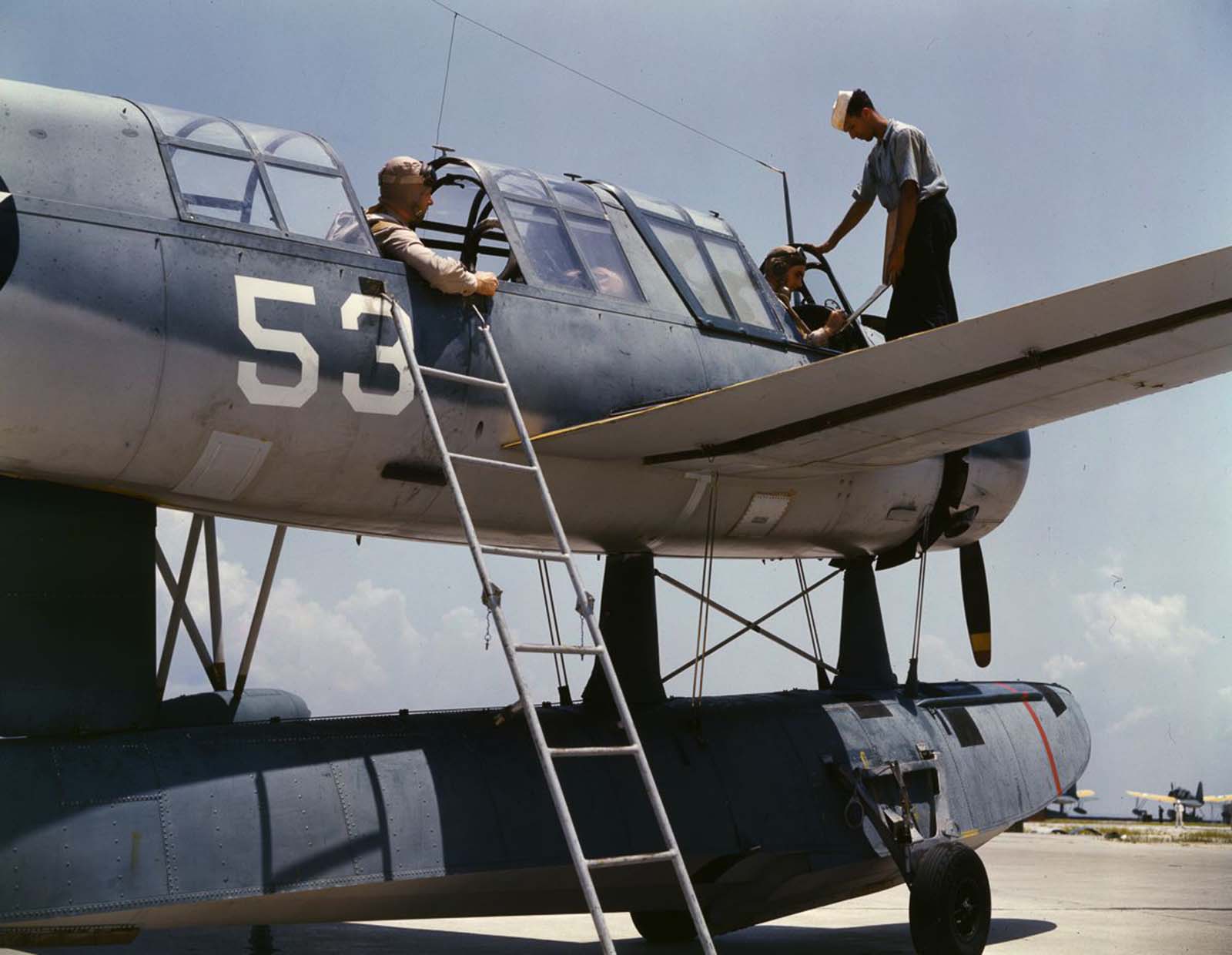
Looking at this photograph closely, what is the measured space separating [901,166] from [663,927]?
6.87 meters

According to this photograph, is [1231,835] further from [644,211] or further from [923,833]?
[644,211]

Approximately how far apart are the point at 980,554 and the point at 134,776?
826 centimetres

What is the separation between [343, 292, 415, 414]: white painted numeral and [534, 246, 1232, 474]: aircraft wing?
0.99 m

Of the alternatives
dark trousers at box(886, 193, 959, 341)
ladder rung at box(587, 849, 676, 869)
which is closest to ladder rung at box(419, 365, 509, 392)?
ladder rung at box(587, 849, 676, 869)

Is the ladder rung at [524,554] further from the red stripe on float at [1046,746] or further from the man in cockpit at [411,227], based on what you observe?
the red stripe on float at [1046,746]

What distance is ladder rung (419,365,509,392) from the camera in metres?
7.98

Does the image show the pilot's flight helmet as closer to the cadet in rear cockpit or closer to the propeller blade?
the cadet in rear cockpit

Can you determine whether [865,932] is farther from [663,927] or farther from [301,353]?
[301,353]

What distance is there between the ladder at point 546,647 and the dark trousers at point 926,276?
330 cm

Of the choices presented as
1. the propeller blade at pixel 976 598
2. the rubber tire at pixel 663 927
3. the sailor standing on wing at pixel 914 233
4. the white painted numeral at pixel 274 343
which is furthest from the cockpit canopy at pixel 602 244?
the rubber tire at pixel 663 927

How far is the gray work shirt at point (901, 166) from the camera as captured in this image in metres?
10.2

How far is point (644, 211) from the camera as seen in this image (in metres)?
10.2

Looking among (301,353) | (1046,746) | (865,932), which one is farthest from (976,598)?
(301,353)

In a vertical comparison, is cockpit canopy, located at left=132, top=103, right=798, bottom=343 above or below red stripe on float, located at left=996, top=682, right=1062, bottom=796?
above
